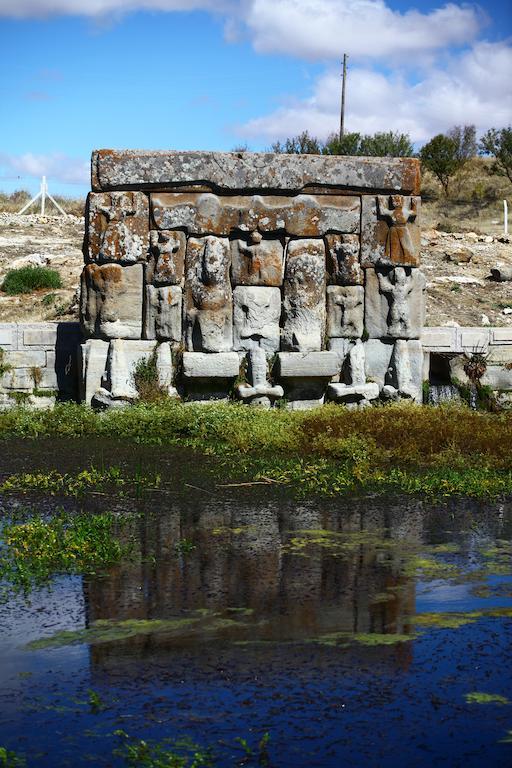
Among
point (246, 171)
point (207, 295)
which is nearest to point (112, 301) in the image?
point (207, 295)

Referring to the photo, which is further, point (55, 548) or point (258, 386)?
point (258, 386)

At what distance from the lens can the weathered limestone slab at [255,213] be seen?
11625 mm

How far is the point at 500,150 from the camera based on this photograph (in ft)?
130

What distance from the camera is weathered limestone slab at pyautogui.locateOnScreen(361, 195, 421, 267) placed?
469 inches

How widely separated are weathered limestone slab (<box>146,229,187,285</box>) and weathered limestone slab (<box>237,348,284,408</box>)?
1.18 metres

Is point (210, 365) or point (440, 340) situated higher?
point (440, 340)

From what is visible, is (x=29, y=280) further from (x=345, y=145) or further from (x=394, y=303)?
(x=345, y=145)

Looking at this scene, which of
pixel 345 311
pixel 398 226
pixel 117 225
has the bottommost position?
pixel 345 311

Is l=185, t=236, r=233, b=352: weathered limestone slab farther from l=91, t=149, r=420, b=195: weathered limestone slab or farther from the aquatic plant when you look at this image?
the aquatic plant

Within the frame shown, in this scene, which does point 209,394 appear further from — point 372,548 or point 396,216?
point 372,548

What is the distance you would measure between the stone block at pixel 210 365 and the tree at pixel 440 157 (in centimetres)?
2821

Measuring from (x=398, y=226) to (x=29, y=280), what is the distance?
23.9 ft

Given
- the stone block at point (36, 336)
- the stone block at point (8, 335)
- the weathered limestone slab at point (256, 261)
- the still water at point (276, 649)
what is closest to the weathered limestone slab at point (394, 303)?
the weathered limestone slab at point (256, 261)

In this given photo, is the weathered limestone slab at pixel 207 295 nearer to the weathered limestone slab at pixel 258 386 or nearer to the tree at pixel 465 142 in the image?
the weathered limestone slab at pixel 258 386
